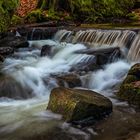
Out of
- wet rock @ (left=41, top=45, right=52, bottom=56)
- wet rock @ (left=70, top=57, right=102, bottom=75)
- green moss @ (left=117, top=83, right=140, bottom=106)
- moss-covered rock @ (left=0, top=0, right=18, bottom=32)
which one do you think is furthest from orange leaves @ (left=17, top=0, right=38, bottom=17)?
green moss @ (left=117, top=83, right=140, bottom=106)

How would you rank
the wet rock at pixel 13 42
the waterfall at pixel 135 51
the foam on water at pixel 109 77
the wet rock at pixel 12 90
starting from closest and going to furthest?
the wet rock at pixel 12 90 < the foam on water at pixel 109 77 < the waterfall at pixel 135 51 < the wet rock at pixel 13 42

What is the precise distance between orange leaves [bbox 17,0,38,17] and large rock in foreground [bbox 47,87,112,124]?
1060 cm

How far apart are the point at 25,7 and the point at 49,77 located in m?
9.50

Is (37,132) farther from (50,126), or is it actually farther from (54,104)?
(54,104)

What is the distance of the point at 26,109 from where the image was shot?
24.7 feet

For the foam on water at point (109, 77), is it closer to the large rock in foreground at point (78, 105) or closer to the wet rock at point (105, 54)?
the wet rock at point (105, 54)

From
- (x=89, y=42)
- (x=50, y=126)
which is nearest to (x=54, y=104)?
(x=50, y=126)

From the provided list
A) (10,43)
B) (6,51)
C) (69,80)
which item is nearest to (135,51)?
(69,80)

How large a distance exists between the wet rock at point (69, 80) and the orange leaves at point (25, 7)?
8.33 meters

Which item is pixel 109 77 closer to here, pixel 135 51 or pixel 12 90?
pixel 135 51

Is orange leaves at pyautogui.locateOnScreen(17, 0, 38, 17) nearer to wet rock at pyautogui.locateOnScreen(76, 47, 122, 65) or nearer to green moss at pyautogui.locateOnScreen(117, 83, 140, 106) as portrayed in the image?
wet rock at pyautogui.locateOnScreen(76, 47, 122, 65)

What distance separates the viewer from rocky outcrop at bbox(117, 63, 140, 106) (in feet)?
24.5

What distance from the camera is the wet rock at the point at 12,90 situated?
27.6ft

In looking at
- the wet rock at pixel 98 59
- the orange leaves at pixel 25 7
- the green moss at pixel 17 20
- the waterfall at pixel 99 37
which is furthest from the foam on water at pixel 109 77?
the orange leaves at pixel 25 7
